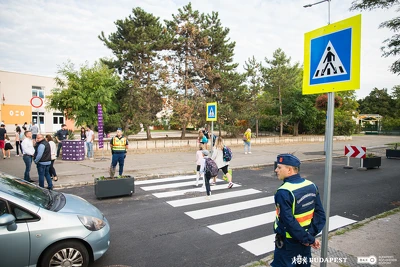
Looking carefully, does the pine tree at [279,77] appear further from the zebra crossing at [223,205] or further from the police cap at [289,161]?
the police cap at [289,161]

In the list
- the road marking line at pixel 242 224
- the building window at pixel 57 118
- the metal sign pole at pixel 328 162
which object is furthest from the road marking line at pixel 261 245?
the building window at pixel 57 118

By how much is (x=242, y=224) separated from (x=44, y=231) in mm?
4006

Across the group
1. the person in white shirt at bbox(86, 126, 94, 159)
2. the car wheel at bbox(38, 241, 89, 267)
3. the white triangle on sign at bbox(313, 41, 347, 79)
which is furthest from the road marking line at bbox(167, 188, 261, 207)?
the person in white shirt at bbox(86, 126, 94, 159)

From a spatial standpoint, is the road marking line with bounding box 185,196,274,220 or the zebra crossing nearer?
the zebra crossing

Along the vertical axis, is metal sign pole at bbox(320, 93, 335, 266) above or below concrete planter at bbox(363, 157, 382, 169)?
above

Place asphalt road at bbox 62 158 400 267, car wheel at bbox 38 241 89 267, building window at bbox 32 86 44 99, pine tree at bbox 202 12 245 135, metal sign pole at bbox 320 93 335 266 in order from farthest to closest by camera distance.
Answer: building window at bbox 32 86 44 99 < pine tree at bbox 202 12 245 135 < asphalt road at bbox 62 158 400 267 < car wheel at bbox 38 241 89 267 < metal sign pole at bbox 320 93 335 266

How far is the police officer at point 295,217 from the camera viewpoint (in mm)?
2594

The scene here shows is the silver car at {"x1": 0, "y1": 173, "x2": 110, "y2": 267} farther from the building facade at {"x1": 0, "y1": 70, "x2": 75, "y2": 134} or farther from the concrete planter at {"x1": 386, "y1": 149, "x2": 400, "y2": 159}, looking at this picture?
the building facade at {"x1": 0, "y1": 70, "x2": 75, "y2": 134}

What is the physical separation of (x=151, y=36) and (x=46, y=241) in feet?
70.4

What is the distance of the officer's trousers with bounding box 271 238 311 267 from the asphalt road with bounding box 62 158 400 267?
172cm

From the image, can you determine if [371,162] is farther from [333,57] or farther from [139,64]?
[139,64]

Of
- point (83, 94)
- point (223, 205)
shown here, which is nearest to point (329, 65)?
point (223, 205)

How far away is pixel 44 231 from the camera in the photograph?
357cm

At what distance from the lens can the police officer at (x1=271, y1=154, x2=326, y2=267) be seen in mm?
2594
